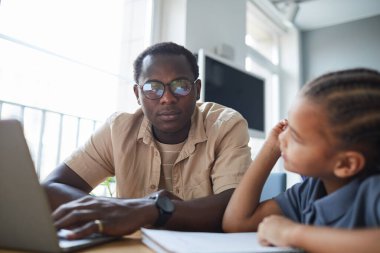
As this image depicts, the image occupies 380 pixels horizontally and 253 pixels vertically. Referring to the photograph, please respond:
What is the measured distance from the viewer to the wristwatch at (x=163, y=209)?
864 millimetres

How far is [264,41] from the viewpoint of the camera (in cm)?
521

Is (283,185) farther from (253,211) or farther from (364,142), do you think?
(364,142)

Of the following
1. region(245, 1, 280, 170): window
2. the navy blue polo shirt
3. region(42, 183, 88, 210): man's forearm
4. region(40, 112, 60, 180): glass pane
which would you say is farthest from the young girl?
region(245, 1, 280, 170): window

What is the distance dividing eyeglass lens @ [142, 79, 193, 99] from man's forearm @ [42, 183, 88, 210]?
16.3 inches

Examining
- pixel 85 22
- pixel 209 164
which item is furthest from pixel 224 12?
pixel 209 164

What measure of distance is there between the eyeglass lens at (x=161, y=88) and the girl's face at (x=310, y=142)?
614 mm

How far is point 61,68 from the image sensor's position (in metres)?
2.11

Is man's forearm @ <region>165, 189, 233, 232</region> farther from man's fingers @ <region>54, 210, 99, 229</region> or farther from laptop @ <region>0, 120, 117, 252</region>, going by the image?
laptop @ <region>0, 120, 117, 252</region>

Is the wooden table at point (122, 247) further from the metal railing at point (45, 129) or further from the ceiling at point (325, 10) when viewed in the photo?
the ceiling at point (325, 10)

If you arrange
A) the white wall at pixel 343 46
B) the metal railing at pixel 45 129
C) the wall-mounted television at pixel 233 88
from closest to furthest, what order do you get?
the metal railing at pixel 45 129 → the wall-mounted television at pixel 233 88 → the white wall at pixel 343 46

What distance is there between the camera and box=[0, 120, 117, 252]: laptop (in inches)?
22.7

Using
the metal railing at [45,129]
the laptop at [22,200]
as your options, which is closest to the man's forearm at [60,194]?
the laptop at [22,200]

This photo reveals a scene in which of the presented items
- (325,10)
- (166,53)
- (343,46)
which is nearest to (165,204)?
(166,53)

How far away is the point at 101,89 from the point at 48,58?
1.50 ft
